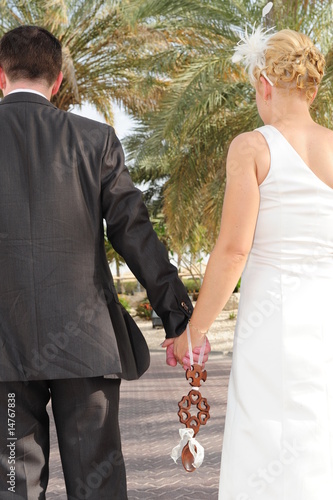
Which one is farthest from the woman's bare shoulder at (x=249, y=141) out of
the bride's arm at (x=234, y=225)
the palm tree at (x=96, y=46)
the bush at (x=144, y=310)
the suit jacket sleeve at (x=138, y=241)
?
the bush at (x=144, y=310)

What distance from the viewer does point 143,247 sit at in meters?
3.18

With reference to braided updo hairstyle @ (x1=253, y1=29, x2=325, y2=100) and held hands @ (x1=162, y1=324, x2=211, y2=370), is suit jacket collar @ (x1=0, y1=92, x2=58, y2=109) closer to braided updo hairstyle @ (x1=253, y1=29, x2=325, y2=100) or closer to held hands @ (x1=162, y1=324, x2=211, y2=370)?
braided updo hairstyle @ (x1=253, y1=29, x2=325, y2=100)

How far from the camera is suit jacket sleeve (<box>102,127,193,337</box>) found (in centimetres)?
→ 307

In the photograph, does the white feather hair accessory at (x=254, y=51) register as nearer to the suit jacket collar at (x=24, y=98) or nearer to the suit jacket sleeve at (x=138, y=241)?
the suit jacket sleeve at (x=138, y=241)

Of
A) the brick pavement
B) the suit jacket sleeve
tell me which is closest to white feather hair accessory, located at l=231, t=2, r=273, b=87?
the suit jacket sleeve

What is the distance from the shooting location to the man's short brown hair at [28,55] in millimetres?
3094

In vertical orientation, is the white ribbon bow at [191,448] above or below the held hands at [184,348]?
below

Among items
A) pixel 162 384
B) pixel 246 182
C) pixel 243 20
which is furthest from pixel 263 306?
pixel 243 20

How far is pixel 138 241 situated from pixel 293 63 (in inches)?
37.1

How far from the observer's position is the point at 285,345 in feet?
9.91

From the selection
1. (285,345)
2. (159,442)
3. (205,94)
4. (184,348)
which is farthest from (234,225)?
(205,94)

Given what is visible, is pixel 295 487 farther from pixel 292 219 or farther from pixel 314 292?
pixel 292 219

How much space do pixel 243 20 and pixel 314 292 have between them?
10.1 metres

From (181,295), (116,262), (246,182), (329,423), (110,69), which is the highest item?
(110,69)
